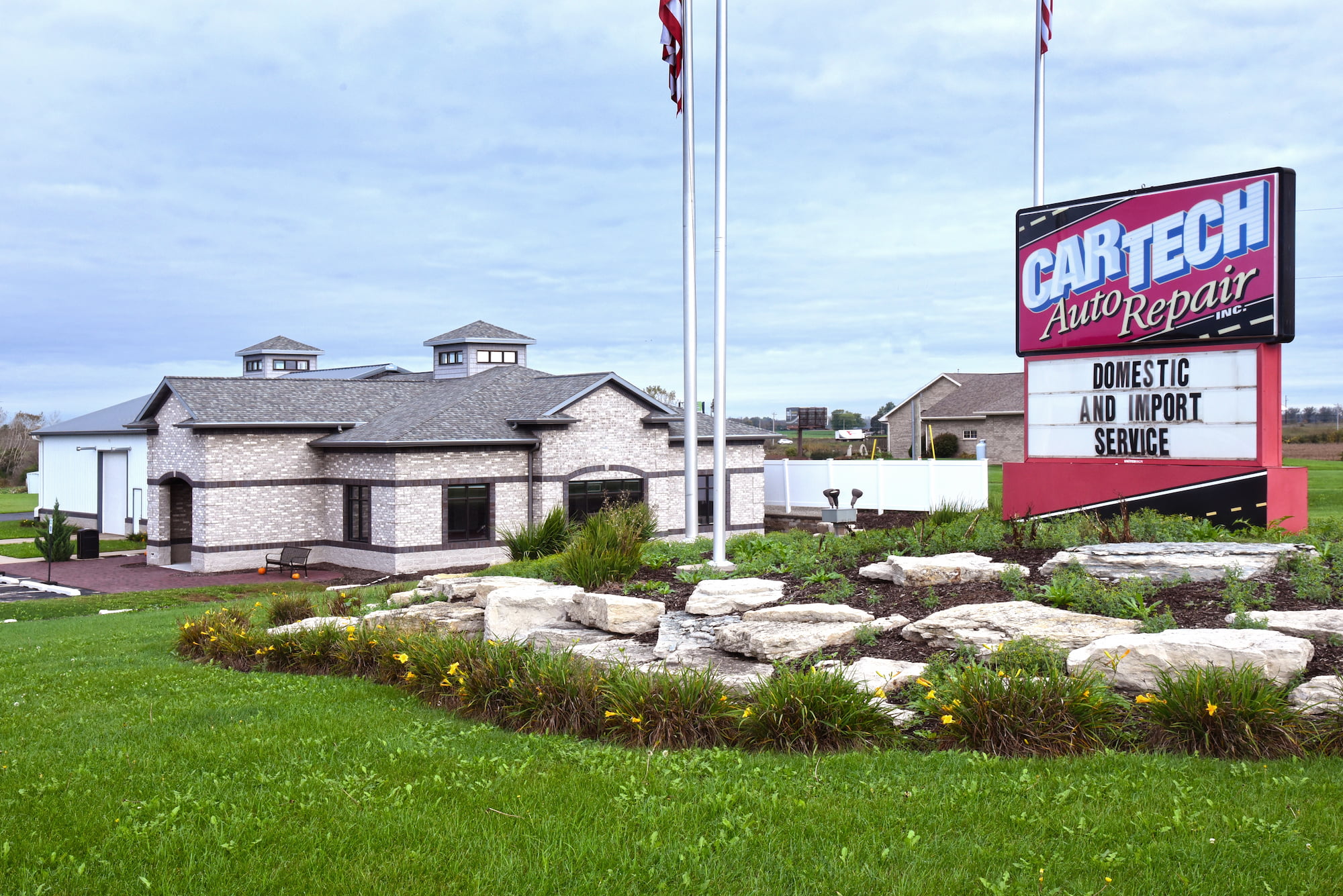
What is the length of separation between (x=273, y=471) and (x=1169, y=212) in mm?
23130

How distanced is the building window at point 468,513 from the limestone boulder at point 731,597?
1809 cm

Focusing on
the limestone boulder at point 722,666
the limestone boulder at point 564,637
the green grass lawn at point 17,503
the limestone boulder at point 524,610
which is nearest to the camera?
the limestone boulder at point 722,666

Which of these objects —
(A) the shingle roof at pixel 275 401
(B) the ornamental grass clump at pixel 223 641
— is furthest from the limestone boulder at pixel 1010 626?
(A) the shingle roof at pixel 275 401

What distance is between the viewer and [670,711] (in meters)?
7.25

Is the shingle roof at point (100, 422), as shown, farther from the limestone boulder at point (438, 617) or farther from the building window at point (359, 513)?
the limestone boulder at point (438, 617)

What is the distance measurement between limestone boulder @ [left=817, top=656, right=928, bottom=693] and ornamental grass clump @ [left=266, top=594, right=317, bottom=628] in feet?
27.1

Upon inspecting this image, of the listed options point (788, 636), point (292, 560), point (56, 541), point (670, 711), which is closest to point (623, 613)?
point (788, 636)

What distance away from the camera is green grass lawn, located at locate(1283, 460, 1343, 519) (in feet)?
104

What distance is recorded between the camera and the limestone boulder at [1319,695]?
6566mm

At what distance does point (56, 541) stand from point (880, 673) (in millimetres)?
28252

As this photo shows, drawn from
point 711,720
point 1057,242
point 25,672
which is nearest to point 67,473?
point 25,672

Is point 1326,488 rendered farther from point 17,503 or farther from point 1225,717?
point 17,503

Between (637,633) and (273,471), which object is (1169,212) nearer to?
(637,633)

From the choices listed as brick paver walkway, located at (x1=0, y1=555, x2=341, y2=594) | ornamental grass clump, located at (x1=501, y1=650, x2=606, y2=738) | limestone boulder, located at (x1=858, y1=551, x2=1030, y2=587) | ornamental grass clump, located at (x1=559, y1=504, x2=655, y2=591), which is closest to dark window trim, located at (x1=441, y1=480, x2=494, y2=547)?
brick paver walkway, located at (x1=0, y1=555, x2=341, y2=594)
